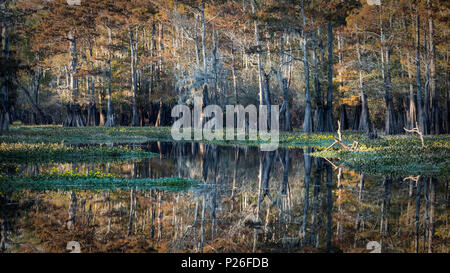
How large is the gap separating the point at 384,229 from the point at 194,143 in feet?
87.4

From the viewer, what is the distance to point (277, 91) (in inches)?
2192

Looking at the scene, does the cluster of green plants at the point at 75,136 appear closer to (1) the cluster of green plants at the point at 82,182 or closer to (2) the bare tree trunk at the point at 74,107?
(1) the cluster of green plants at the point at 82,182

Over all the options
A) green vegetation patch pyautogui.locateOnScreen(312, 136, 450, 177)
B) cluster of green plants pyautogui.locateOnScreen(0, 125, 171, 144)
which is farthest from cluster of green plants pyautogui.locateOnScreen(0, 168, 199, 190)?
cluster of green plants pyautogui.locateOnScreen(0, 125, 171, 144)

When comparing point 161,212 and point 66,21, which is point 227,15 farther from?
point 161,212

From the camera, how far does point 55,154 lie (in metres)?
21.7

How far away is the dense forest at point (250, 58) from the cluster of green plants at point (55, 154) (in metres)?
12.1

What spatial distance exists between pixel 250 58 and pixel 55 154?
1199 inches

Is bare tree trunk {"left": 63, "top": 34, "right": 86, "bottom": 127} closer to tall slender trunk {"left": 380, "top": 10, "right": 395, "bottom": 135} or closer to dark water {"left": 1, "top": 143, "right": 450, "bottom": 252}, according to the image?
tall slender trunk {"left": 380, "top": 10, "right": 395, "bottom": 135}

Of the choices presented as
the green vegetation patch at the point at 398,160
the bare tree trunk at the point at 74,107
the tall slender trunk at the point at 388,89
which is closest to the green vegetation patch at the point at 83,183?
the green vegetation patch at the point at 398,160

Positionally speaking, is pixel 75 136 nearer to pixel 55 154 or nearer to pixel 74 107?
pixel 55 154

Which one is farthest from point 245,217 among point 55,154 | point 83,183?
point 55,154

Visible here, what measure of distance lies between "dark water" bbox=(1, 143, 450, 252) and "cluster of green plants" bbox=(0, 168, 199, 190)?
68 cm

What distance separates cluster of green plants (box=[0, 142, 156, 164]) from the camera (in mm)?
20562
